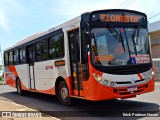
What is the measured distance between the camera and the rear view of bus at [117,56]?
8.98 m

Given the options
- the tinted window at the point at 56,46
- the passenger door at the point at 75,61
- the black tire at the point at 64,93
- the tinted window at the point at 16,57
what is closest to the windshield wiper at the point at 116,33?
the passenger door at the point at 75,61

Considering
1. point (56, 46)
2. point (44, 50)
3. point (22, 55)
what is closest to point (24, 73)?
point (22, 55)

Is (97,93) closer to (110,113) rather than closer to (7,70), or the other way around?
(110,113)

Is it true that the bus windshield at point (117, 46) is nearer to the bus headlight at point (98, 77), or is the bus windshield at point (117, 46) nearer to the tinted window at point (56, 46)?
the bus headlight at point (98, 77)

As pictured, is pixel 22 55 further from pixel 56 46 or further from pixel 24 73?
pixel 56 46

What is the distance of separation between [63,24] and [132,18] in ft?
8.68

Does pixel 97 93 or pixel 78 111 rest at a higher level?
pixel 97 93

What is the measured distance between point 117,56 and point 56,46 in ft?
11.0

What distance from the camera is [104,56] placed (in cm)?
912

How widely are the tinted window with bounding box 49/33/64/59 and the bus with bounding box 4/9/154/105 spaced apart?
0.04 ft

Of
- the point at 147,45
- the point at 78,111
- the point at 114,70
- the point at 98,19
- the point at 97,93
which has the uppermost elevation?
the point at 98,19

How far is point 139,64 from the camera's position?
9602mm

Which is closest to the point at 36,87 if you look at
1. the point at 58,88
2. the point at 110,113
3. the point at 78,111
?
the point at 58,88

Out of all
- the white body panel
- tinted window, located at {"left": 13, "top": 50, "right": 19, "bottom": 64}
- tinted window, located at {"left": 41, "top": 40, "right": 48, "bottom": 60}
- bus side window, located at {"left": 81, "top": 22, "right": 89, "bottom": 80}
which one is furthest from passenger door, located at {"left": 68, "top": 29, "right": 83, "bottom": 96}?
tinted window, located at {"left": 13, "top": 50, "right": 19, "bottom": 64}
